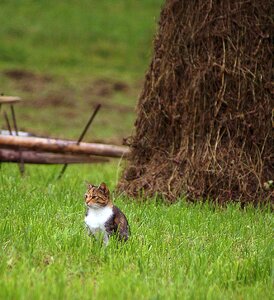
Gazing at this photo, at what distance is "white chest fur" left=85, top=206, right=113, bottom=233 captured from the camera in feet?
24.8

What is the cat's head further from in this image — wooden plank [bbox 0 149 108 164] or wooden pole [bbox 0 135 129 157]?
wooden plank [bbox 0 149 108 164]

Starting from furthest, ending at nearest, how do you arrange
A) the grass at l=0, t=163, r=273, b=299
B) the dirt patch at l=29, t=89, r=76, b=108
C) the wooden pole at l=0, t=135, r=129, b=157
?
the dirt patch at l=29, t=89, r=76, b=108, the wooden pole at l=0, t=135, r=129, b=157, the grass at l=0, t=163, r=273, b=299

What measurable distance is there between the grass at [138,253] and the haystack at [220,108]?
644 mm

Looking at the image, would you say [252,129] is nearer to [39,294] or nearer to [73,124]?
[39,294]

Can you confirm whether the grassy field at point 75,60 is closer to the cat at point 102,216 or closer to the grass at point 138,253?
the grass at point 138,253

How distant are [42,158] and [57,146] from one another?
0.55m

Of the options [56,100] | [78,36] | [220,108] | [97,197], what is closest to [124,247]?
[97,197]

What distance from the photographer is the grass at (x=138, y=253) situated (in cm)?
635

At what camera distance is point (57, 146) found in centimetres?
1208

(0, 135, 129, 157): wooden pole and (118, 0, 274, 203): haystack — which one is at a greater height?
(118, 0, 274, 203): haystack

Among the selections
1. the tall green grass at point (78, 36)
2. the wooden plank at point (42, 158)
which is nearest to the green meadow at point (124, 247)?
the wooden plank at point (42, 158)

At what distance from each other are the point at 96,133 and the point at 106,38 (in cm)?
1374

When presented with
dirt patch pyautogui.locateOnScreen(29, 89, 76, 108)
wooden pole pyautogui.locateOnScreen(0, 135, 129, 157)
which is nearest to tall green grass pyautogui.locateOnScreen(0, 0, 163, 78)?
dirt patch pyautogui.locateOnScreen(29, 89, 76, 108)

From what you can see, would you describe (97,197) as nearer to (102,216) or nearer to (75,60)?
(102,216)
